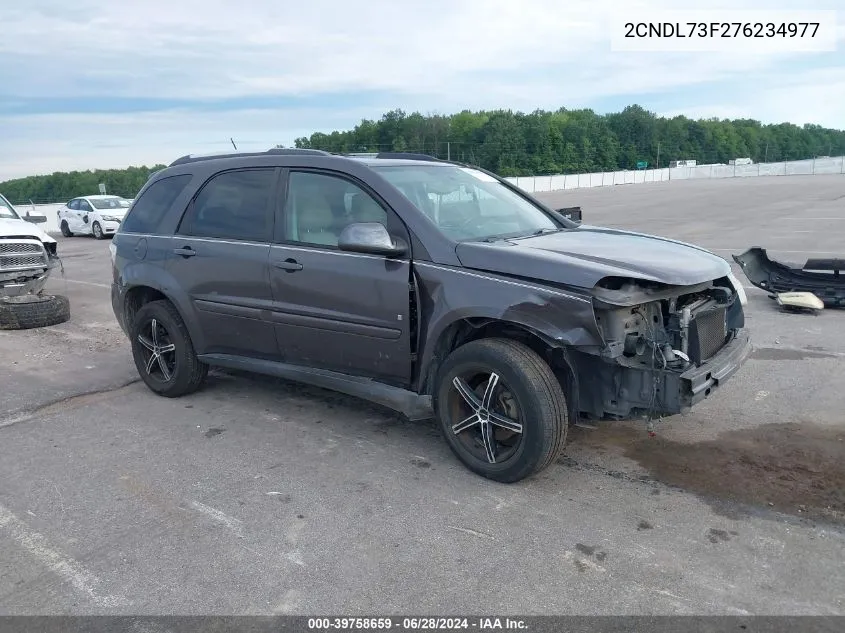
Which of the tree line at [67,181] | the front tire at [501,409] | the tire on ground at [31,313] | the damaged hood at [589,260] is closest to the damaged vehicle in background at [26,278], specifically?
the tire on ground at [31,313]

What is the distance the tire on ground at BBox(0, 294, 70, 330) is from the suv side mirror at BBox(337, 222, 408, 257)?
20.8 feet

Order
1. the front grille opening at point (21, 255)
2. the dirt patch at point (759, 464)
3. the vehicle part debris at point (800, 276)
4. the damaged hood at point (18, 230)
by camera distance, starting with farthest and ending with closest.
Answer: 1. the damaged hood at point (18, 230)
2. the front grille opening at point (21, 255)
3. the vehicle part debris at point (800, 276)
4. the dirt patch at point (759, 464)

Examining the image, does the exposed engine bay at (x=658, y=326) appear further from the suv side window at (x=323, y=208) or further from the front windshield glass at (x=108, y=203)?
the front windshield glass at (x=108, y=203)

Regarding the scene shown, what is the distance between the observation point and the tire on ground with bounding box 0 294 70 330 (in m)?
8.65

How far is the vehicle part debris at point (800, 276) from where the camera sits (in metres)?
8.25

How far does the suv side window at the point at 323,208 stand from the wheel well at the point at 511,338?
835 mm

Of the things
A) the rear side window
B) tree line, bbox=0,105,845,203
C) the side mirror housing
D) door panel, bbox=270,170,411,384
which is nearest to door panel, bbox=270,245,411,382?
door panel, bbox=270,170,411,384

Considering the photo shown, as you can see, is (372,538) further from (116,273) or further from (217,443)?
(116,273)

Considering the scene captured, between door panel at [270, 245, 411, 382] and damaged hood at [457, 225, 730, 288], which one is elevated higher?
damaged hood at [457, 225, 730, 288]

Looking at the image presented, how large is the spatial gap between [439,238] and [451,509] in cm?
155

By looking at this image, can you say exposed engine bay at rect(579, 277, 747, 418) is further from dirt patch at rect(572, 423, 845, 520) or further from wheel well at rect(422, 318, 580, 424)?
dirt patch at rect(572, 423, 845, 520)

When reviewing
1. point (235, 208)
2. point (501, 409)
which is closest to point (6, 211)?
point (235, 208)

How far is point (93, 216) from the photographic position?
23375 mm

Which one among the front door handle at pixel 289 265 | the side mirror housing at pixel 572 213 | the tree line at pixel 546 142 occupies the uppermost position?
the tree line at pixel 546 142
